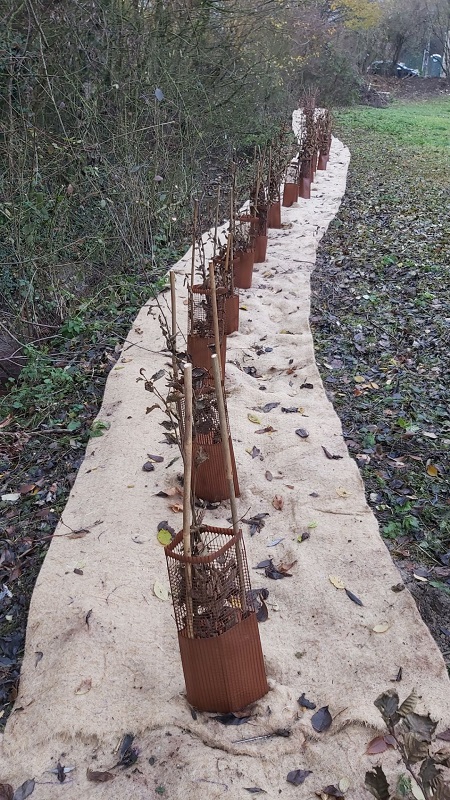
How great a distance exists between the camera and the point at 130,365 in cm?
421

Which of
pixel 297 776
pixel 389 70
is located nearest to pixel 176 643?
pixel 297 776

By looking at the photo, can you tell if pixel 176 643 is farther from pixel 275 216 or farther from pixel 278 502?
pixel 275 216

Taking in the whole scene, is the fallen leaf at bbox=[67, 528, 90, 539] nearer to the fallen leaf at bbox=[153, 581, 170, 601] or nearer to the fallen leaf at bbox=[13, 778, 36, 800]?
the fallen leaf at bbox=[153, 581, 170, 601]

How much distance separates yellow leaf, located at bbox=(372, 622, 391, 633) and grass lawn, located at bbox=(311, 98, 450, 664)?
0.16 m

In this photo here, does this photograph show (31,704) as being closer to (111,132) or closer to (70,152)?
(70,152)

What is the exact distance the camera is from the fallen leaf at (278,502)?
2.83 metres

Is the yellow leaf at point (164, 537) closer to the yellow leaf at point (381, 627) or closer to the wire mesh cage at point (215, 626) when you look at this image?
the wire mesh cage at point (215, 626)

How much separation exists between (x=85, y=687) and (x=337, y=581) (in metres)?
1.01

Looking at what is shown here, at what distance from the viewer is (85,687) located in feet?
6.75

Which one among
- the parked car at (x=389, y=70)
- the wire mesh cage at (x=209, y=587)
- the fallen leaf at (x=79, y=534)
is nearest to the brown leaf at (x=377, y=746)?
the wire mesh cage at (x=209, y=587)

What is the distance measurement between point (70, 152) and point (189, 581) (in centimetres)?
458

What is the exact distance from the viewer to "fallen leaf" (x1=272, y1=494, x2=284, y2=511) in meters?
2.83

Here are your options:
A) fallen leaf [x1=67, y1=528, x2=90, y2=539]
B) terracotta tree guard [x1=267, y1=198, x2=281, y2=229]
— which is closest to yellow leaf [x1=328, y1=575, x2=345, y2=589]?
fallen leaf [x1=67, y1=528, x2=90, y2=539]

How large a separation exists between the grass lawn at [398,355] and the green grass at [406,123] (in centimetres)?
449
